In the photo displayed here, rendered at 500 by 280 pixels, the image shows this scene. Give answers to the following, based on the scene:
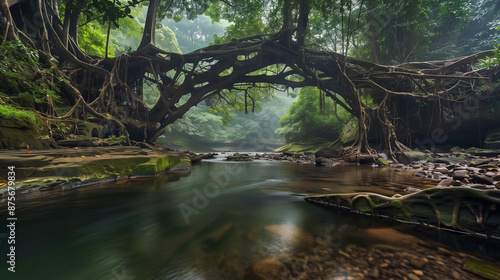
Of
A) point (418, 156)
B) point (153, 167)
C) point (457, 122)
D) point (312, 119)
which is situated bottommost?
point (153, 167)

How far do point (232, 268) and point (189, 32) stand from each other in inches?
2563

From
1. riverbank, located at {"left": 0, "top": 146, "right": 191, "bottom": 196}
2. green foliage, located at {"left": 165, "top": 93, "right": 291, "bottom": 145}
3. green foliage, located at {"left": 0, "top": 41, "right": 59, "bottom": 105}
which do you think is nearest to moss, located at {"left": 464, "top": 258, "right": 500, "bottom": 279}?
riverbank, located at {"left": 0, "top": 146, "right": 191, "bottom": 196}

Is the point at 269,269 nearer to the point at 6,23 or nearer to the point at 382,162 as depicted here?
the point at 382,162

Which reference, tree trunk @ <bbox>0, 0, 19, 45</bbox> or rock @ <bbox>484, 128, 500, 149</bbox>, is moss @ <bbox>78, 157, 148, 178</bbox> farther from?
rock @ <bbox>484, 128, 500, 149</bbox>

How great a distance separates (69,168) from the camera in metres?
4.30

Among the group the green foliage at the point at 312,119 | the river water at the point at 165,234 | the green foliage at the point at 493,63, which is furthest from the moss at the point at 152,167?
the green foliage at the point at 493,63

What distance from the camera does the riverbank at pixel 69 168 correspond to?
3.55 m

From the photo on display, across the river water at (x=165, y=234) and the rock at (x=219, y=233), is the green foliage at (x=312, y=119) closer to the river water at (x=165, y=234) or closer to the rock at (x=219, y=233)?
the river water at (x=165, y=234)

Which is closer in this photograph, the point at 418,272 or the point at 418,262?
the point at 418,272

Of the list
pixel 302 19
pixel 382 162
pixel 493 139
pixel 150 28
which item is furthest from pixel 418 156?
pixel 150 28

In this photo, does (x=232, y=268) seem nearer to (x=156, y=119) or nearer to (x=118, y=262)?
(x=118, y=262)

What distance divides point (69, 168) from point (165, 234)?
391 centimetres

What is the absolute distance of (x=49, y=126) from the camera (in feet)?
19.5

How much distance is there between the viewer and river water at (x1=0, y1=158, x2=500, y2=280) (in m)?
1.52
